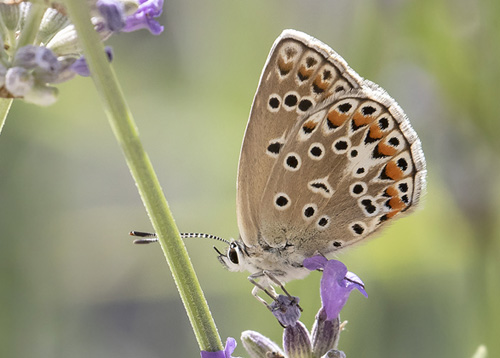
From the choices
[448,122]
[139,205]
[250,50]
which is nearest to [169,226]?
[448,122]

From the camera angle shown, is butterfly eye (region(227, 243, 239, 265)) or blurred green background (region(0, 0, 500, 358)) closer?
butterfly eye (region(227, 243, 239, 265))

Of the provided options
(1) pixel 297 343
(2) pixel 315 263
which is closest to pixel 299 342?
(1) pixel 297 343

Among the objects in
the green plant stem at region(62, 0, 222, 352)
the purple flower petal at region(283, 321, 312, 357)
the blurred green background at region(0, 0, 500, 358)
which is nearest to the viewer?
the green plant stem at region(62, 0, 222, 352)

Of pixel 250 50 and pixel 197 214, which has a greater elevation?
pixel 250 50

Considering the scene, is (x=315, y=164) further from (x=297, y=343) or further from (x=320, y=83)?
(x=297, y=343)

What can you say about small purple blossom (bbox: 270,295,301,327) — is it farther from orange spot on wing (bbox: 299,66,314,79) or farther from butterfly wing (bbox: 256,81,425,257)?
orange spot on wing (bbox: 299,66,314,79)

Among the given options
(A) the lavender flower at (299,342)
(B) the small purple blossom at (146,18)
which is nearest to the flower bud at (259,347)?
(A) the lavender flower at (299,342)

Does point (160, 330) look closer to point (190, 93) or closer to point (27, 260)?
point (27, 260)

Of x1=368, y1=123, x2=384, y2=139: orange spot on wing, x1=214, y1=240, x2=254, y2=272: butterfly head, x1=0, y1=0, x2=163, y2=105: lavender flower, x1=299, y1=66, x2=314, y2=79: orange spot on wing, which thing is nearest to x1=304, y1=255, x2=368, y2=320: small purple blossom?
x1=214, y1=240, x2=254, y2=272: butterfly head
